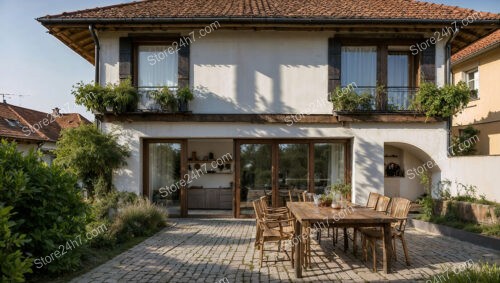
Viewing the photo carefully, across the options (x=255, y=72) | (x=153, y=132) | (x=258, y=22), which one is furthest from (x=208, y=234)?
(x=258, y=22)

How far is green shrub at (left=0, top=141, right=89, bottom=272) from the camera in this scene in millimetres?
4832

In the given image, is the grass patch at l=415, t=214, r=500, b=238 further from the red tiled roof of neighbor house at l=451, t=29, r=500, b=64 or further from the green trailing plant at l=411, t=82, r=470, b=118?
the red tiled roof of neighbor house at l=451, t=29, r=500, b=64

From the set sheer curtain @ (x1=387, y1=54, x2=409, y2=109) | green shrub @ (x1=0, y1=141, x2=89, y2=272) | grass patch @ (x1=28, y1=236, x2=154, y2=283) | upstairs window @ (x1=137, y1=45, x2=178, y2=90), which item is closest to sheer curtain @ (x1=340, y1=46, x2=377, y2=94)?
sheer curtain @ (x1=387, y1=54, x2=409, y2=109)

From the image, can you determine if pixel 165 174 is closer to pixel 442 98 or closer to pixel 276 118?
pixel 276 118

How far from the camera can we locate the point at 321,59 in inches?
435

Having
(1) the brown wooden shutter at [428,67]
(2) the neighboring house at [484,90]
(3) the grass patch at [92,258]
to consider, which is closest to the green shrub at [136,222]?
(3) the grass patch at [92,258]

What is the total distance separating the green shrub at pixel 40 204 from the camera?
4.83 m

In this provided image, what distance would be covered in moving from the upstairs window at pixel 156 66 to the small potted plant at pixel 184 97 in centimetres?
70

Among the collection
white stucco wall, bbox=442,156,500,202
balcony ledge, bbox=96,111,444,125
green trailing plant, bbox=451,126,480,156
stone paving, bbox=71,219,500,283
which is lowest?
stone paving, bbox=71,219,500,283

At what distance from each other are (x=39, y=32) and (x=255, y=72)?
6385mm

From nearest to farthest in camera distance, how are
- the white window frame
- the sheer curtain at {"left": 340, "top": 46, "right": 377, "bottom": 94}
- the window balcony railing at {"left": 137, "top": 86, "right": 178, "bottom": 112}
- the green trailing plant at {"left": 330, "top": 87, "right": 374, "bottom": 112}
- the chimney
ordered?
the green trailing plant at {"left": 330, "top": 87, "right": 374, "bottom": 112} → the window balcony railing at {"left": 137, "top": 86, "right": 178, "bottom": 112} → the sheer curtain at {"left": 340, "top": 46, "right": 377, "bottom": 94} → the white window frame → the chimney

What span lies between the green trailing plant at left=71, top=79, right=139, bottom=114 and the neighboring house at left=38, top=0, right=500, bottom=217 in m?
0.33

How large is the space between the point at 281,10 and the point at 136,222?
23.6ft

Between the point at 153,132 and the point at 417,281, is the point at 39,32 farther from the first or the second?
the point at 417,281
